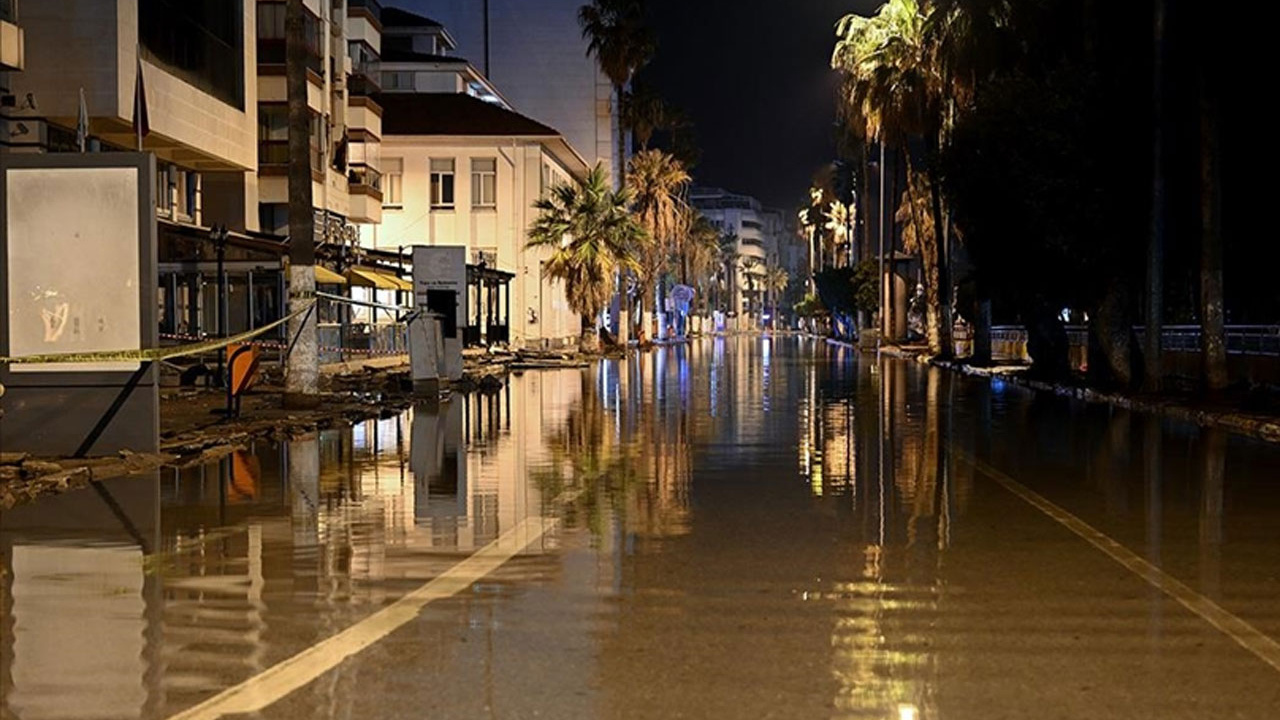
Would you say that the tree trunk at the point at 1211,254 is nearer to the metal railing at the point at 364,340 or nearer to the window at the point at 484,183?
the metal railing at the point at 364,340

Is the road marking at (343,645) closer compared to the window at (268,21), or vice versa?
the road marking at (343,645)

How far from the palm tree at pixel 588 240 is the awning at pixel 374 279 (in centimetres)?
1315

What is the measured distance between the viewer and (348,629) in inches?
347

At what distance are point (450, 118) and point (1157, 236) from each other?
49.4 m

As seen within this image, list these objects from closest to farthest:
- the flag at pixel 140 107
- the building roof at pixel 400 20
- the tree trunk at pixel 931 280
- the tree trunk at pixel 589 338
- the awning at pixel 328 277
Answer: the flag at pixel 140 107, the awning at pixel 328 277, the tree trunk at pixel 931 280, the tree trunk at pixel 589 338, the building roof at pixel 400 20

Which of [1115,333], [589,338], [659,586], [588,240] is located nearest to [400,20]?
[588,240]

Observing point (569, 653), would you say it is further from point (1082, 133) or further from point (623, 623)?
point (1082, 133)

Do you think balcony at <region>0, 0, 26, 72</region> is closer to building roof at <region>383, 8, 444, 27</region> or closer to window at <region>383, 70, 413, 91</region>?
window at <region>383, 70, 413, 91</region>

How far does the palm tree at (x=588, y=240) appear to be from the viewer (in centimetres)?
6938

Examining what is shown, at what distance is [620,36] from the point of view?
266 ft

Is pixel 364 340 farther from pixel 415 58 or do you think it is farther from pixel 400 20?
pixel 400 20

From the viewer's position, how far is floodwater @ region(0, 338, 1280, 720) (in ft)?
24.1

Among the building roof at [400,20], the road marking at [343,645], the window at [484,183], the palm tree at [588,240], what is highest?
the building roof at [400,20]

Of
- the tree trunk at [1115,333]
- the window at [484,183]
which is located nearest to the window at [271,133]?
the window at [484,183]
